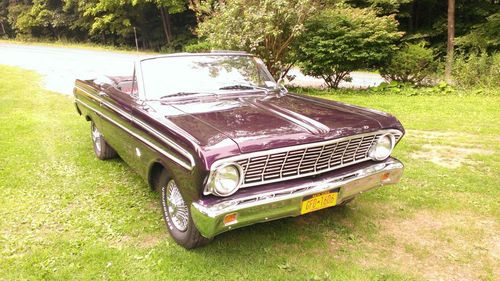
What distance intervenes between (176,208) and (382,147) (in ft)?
6.32

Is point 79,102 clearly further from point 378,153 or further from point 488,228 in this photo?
point 488,228

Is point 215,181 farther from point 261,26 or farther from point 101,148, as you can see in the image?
point 261,26

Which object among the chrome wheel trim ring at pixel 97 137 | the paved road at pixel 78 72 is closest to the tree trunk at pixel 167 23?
the paved road at pixel 78 72

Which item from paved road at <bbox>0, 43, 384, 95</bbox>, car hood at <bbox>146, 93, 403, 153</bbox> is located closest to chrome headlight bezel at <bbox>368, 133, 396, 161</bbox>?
car hood at <bbox>146, 93, 403, 153</bbox>

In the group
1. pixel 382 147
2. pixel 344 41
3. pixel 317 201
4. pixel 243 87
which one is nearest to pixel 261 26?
pixel 344 41

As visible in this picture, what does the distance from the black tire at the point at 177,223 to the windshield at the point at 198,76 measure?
91cm

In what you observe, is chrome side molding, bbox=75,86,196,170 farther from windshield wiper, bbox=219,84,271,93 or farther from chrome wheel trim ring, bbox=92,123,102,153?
windshield wiper, bbox=219,84,271,93

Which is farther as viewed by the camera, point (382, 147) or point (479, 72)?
point (479, 72)

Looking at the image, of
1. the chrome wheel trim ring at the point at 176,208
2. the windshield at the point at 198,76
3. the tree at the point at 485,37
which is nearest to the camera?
the chrome wheel trim ring at the point at 176,208

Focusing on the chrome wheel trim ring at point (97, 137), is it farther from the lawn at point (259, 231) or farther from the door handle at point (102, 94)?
the door handle at point (102, 94)

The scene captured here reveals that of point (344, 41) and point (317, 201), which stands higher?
point (344, 41)

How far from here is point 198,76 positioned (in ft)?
13.8

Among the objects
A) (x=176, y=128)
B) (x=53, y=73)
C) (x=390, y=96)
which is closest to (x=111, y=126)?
(x=176, y=128)

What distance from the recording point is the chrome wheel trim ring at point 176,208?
11.0 feet
